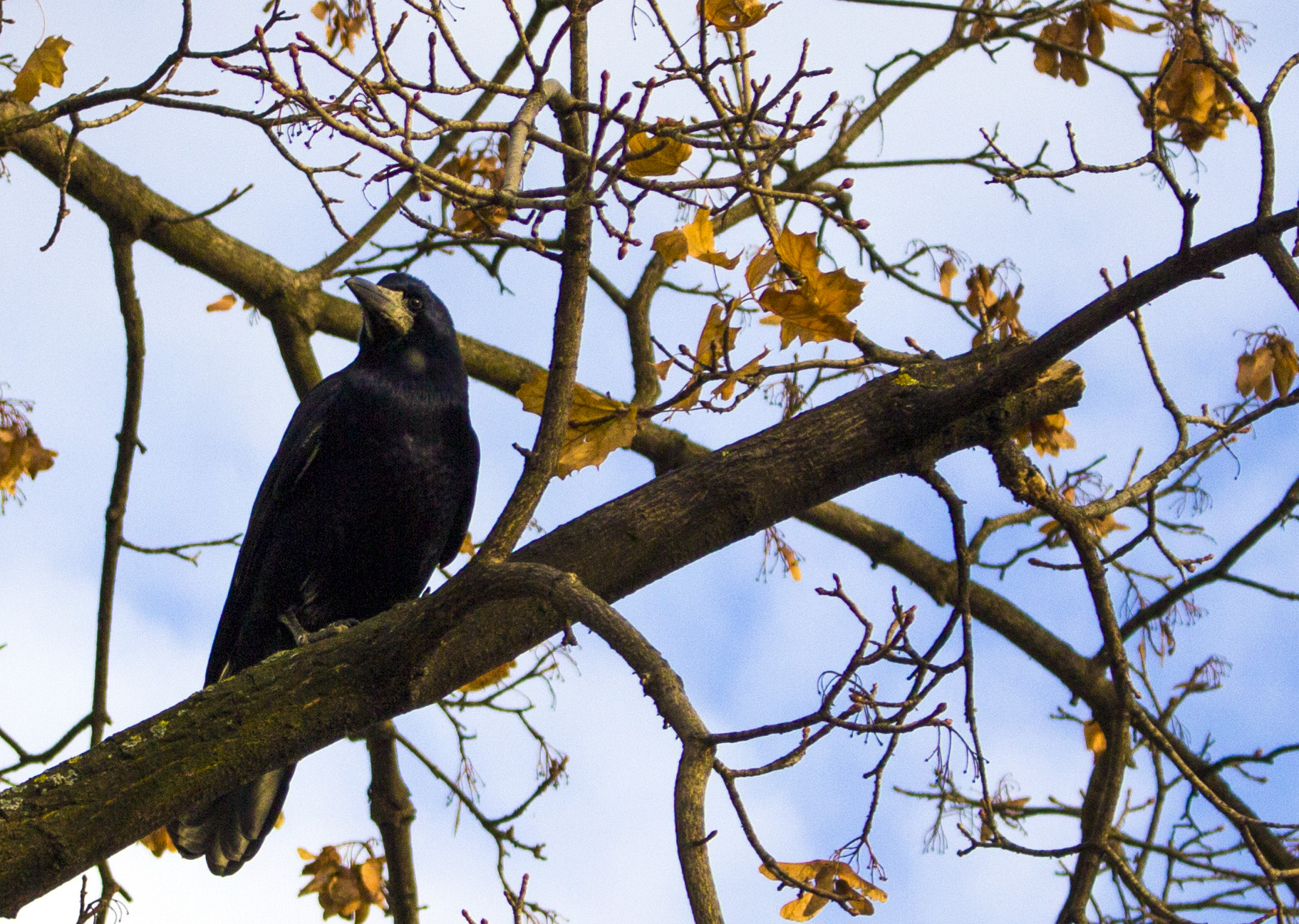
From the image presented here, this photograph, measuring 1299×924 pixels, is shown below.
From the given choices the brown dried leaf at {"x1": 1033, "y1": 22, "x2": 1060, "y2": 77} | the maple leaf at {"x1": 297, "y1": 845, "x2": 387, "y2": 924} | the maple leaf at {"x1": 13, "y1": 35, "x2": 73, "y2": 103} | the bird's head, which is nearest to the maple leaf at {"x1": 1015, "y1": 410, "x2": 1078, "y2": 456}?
the brown dried leaf at {"x1": 1033, "y1": 22, "x2": 1060, "y2": 77}

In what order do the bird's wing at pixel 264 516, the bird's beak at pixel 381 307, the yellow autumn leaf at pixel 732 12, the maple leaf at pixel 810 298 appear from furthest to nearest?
the bird's beak at pixel 381 307, the bird's wing at pixel 264 516, the yellow autumn leaf at pixel 732 12, the maple leaf at pixel 810 298

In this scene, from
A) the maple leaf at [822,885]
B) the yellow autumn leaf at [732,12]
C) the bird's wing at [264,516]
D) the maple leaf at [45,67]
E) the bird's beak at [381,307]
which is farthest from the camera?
the bird's beak at [381,307]

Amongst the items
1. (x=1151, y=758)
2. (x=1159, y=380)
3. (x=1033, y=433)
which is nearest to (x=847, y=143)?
(x=1033, y=433)

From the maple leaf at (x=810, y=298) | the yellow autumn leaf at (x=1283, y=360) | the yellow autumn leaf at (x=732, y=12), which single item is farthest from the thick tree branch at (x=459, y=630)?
the yellow autumn leaf at (x=1283, y=360)

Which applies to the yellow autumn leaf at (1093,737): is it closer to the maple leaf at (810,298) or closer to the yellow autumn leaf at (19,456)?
the maple leaf at (810,298)

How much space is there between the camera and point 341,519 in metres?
3.55

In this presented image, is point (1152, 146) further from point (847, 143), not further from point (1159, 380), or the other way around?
point (847, 143)

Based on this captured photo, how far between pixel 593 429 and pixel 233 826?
1.91 m

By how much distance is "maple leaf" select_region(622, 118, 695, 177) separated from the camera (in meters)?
2.25

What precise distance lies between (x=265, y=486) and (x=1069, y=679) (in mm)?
2837

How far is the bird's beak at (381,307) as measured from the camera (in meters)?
3.78

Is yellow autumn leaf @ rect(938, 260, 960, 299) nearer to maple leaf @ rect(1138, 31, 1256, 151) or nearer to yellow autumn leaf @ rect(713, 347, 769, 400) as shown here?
maple leaf @ rect(1138, 31, 1256, 151)

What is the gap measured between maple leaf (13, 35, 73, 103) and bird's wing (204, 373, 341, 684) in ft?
3.93

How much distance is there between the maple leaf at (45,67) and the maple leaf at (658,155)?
2021 mm
